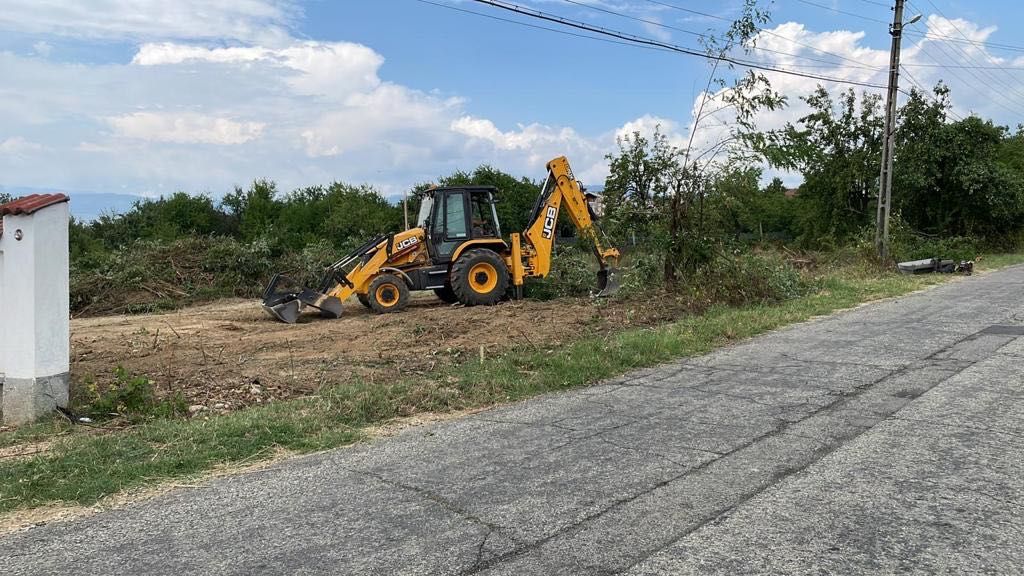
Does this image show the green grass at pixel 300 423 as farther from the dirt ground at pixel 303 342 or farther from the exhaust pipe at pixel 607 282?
the exhaust pipe at pixel 607 282

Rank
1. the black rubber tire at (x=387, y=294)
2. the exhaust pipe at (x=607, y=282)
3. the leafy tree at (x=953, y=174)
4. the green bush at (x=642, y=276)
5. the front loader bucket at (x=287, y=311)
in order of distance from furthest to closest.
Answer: the leafy tree at (x=953, y=174) → the exhaust pipe at (x=607, y=282) → the black rubber tire at (x=387, y=294) → the green bush at (x=642, y=276) → the front loader bucket at (x=287, y=311)

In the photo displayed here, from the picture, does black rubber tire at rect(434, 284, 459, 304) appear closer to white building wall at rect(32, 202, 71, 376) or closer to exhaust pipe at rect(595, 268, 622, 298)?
exhaust pipe at rect(595, 268, 622, 298)

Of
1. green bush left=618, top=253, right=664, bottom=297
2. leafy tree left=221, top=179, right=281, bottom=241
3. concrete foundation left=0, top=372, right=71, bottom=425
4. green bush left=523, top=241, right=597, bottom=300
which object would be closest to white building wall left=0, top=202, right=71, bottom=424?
concrete foundation left=0, top=372, right=71, bottom=425

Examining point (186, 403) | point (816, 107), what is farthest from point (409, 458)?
point (816, 107)

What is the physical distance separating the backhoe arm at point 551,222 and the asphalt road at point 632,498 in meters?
9.44

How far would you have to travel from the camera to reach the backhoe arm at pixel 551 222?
1650cm

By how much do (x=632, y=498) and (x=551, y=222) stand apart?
41.1 ft

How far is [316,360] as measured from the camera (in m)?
9.30

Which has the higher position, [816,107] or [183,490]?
[816,107]

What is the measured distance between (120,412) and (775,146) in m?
11.3

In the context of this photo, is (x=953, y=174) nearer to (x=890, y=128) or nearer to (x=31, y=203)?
(x=890, y=128)

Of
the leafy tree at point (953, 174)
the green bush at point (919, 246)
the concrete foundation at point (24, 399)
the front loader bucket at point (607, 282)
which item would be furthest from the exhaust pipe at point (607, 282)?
the leafy tree at point (953, 174)

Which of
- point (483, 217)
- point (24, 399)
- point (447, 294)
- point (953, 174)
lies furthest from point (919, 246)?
point (24, 399)

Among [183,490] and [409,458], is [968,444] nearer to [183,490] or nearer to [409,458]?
[409,458]
